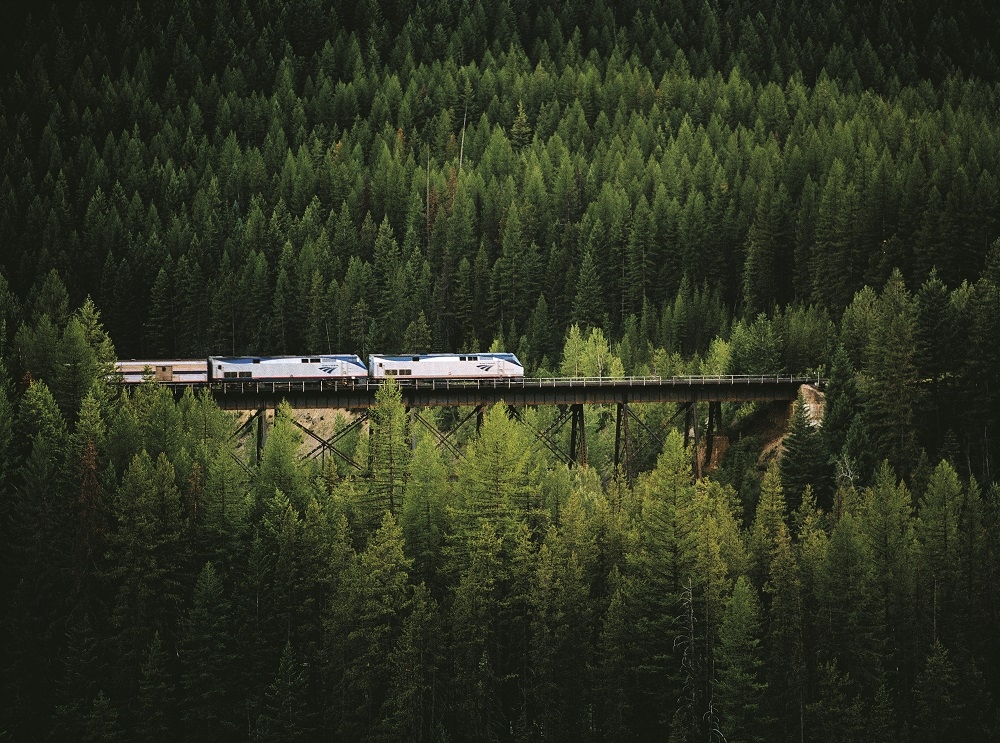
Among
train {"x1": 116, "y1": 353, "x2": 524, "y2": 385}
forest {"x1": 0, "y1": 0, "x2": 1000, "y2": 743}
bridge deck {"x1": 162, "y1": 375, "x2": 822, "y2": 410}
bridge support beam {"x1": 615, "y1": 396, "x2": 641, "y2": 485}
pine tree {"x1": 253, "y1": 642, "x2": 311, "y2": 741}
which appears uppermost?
train {"x1": 116, "y1": 353, "x2": 524, "y2": 385}

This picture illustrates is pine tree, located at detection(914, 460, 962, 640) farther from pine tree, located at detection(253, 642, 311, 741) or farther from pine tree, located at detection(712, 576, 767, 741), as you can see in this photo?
pine tree, located at detection(253, 642, 311, 741)

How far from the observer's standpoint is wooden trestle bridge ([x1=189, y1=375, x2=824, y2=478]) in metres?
98.1

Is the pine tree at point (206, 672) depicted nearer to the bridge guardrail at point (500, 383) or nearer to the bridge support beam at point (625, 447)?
the bridge guardrail at point (500, 383)

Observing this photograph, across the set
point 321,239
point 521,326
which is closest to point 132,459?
point 521,326

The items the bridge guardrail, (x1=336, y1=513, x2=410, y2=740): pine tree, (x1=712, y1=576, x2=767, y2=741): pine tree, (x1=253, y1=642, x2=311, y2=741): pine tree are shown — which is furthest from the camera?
the bridge guardrail

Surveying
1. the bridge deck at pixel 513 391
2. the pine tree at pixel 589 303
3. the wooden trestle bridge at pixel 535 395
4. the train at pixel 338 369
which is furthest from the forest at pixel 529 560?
the pine tree at pixel 589 303

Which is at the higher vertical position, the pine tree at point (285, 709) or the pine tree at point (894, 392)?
the pine tree at point (894, 392)

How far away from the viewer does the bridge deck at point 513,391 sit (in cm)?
9812

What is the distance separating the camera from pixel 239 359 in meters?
106

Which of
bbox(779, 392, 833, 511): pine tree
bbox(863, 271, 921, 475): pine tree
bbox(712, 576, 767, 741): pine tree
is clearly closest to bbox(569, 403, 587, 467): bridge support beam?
bbox(779, 392, 833, 511): pine tree

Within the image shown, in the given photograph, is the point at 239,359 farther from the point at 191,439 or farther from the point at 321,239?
the point at 321,239

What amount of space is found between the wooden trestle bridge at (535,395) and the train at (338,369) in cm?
136

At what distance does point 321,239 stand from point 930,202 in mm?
71365

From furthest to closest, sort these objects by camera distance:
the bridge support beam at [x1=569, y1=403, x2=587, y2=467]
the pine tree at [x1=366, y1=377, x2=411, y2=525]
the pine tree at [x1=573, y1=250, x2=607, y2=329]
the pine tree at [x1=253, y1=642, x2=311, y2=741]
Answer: the pine tree at [x1=573, y1=250, x2=607, y2=329], the bridge support beam at [x1=569, y1=403, x2=587, y2=467], the pine tree at [x1=366, y1=377, x2=411, y2=525], the pine tree at [x1=253, y1=642, x2=311, y2=741]
